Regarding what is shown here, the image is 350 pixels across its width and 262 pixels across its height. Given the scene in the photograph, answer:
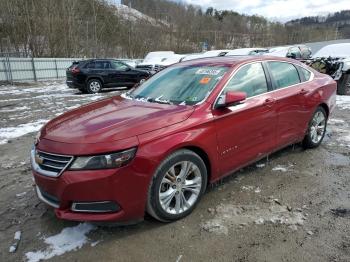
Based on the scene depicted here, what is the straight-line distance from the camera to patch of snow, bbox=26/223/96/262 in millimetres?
3100

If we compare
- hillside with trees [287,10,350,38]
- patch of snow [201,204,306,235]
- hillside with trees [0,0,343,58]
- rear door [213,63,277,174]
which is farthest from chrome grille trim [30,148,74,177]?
hillside with trees [287,10,350,38]

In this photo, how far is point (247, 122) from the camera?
4.13 meters

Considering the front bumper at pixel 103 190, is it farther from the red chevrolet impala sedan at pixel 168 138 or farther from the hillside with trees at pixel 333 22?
the hillside with trees at pixel 333 22

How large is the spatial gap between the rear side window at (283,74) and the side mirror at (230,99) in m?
1.21

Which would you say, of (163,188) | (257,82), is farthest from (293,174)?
(163,188)

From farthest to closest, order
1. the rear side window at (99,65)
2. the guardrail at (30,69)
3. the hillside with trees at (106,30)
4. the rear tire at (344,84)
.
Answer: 1. the hillside with trees at (106,30)
2. the guardrail at (30,69)
3. the rear side window at (99,65)
4. the rear tire at (344,84)

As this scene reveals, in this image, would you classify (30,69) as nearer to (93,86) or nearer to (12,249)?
(93,86)

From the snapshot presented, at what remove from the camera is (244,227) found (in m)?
3.44

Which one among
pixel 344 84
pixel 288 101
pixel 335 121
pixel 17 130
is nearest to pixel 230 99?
pixel 288 101

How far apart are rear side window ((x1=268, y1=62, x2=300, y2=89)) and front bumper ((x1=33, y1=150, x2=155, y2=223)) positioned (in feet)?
8.32

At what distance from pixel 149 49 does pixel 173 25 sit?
42.3 ft

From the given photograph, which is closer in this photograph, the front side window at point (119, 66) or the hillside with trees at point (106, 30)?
the front side window at point (119, 66)

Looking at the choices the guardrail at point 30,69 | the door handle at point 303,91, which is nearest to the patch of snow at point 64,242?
the door handle at point 303,91

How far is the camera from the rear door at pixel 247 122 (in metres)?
3.88
